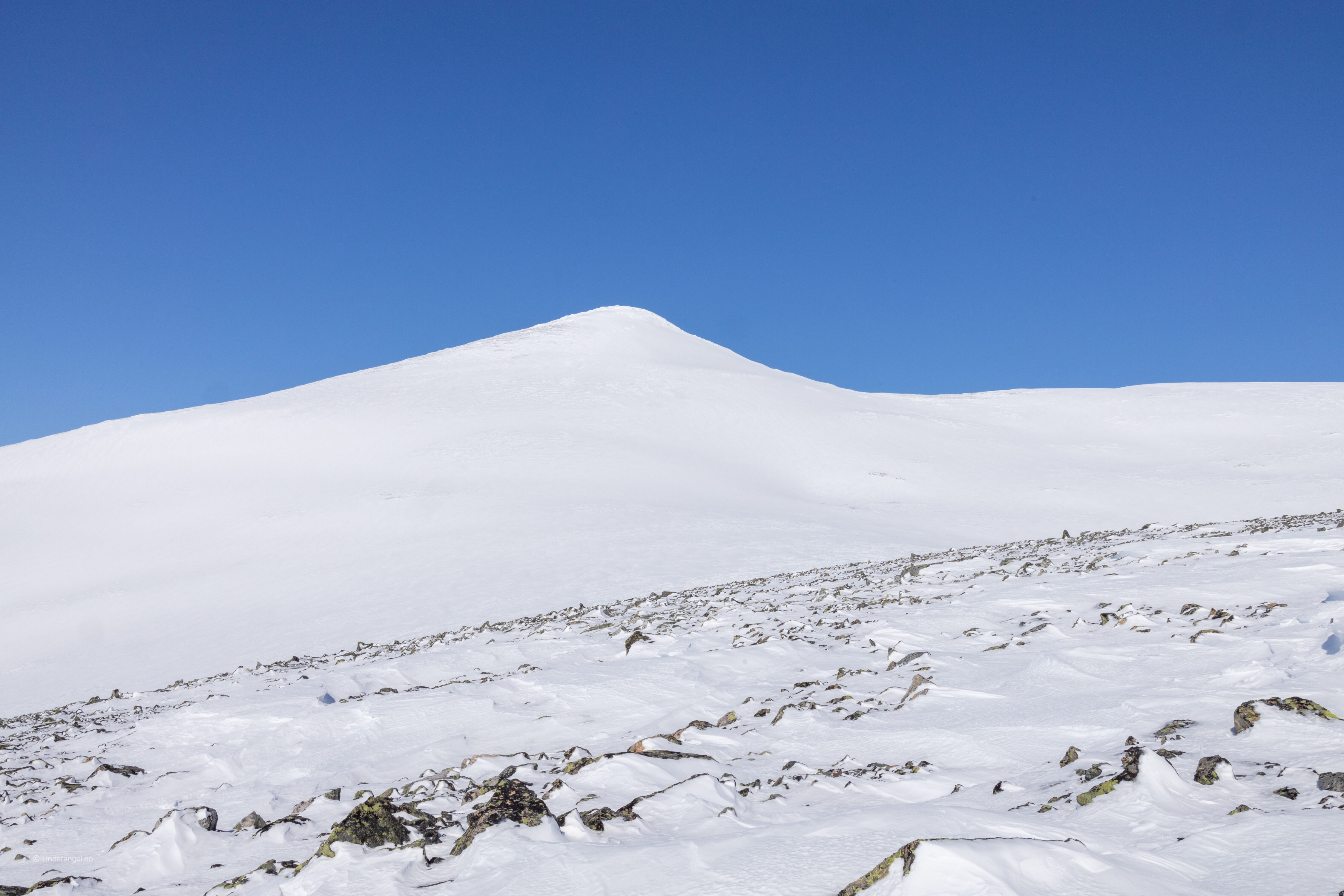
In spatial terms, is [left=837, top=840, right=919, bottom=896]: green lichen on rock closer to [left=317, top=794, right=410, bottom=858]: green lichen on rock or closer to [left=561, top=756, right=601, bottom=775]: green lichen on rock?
[left=317, top=794, right=410, bottom=858]: green lichen on rock

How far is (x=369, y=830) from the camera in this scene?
4.20 meters

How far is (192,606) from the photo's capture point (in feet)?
64.8

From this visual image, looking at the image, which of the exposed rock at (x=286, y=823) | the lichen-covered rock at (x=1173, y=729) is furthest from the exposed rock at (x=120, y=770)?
the lichen-covered rock at (x=1173, y=729)

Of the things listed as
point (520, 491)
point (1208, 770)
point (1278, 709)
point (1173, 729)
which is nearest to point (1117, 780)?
point (1208, 770)

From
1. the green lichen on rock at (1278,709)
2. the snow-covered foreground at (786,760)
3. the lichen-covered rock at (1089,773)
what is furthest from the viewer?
the green lichen on rock at (1278,709)

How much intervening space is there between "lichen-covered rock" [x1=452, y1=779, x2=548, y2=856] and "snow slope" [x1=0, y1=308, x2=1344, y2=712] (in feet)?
40.9

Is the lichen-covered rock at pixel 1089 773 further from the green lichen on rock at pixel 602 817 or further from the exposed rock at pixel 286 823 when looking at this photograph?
the exposed rock at pixel 286 823

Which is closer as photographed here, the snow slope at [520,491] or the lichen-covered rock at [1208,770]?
the lichen-covered rock at [1208,770]

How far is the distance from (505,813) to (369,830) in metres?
0.74

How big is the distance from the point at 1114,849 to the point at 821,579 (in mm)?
12547

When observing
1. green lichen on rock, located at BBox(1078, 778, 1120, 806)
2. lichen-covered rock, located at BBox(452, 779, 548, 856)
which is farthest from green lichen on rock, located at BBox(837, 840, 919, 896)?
lichen-covered rock, located at BBox(452, 779, 548, 856)

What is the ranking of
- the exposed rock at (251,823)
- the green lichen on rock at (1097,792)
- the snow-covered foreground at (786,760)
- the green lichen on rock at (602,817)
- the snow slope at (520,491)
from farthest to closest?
the snow slope at (520,491), the exposed rock at (251,823), the green lichen on rock at (602,817), the green lichen on rock at (1097,792), the snow-covered foreground at (786,760)

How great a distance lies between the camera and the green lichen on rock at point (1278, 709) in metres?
4.29

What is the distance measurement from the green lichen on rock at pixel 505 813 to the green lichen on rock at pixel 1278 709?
3.64 m
